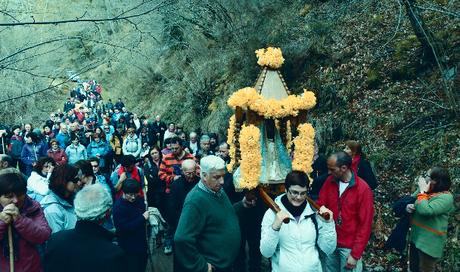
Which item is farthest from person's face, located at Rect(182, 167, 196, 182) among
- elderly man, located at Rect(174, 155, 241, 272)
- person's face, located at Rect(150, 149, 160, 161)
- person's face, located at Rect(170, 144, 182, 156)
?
person's face, located at Rect(150, 149, 160, 161)

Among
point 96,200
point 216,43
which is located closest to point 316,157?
point 96,200

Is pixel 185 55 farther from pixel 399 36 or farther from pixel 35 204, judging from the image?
pixel 35 204

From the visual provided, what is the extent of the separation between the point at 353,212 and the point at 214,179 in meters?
1.71

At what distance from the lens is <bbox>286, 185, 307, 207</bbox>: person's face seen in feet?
11.6

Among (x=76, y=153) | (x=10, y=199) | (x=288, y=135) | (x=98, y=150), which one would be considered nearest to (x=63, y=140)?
(x=98, y=150)

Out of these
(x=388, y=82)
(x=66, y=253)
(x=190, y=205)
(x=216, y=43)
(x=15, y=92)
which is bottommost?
(x=66, y=253)

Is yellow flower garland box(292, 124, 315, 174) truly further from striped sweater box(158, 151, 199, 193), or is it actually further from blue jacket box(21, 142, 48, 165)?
blue jacket box(21, 142, 48, 165)

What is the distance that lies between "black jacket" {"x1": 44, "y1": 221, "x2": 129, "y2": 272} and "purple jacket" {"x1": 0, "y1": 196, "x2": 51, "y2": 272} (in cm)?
36

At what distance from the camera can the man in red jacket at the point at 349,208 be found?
4.20m

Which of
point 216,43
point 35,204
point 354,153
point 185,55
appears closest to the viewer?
point 35,204

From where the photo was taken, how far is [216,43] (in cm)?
1712

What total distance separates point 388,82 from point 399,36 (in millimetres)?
1927

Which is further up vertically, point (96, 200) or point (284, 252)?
point (96, 200)

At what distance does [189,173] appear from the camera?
206 inches
